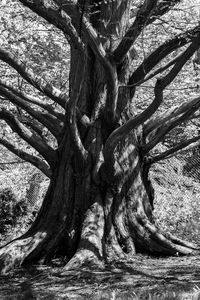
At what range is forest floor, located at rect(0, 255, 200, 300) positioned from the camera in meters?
5.21

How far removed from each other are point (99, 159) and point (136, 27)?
2.15 meters

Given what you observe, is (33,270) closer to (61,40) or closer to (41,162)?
(41,162)

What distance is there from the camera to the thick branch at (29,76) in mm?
6719

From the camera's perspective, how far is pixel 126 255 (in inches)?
288

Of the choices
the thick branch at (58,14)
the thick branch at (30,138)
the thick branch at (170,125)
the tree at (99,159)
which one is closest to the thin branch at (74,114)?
the tree at (99,159)

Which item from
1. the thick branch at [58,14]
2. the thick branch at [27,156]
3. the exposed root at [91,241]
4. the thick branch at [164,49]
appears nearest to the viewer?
the thick branch at [58,14]

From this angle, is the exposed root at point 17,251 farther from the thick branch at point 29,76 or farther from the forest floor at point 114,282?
the thick branch at point 29,76

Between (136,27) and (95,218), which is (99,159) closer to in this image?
(95,218)

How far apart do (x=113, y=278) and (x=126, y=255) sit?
4.38ft

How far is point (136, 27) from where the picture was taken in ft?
20.6

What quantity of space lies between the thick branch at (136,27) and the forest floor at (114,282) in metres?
2.99

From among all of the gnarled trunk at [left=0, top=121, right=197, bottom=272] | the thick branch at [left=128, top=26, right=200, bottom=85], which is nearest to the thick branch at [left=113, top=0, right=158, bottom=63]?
the thick branch at [left=128, top=26, right=200, bottom=85]

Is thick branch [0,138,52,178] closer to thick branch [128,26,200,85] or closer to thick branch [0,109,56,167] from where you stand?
thick branch [0,109,56,167]

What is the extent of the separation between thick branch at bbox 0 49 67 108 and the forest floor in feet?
8.23
